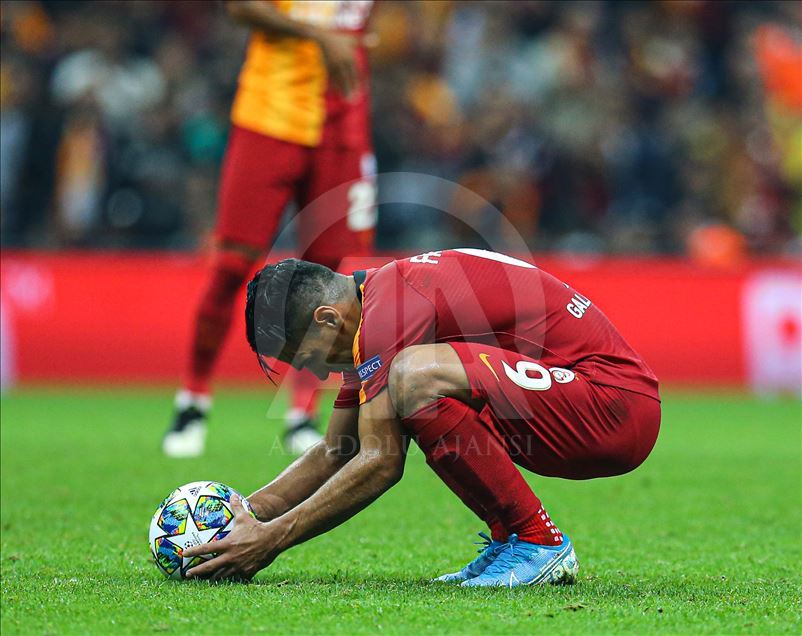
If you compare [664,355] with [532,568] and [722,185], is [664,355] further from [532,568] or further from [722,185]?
[532,568]

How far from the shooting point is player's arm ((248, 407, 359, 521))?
4.53 meters

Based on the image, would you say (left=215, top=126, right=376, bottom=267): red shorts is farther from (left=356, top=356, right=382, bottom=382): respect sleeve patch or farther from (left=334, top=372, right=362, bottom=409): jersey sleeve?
(left=356, top=356, right=382, bottom=382): respect sleeve patch

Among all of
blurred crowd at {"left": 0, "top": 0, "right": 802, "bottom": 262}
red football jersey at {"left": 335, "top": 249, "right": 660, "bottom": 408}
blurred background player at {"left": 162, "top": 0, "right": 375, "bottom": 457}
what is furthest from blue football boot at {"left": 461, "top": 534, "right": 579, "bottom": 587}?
blurred crowd at {"left": 0, "top": 0, "right": 802, "bottom": 262}

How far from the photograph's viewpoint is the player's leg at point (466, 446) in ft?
13.2

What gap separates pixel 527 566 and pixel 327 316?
1051mm

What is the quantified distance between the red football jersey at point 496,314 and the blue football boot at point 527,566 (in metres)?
0.59

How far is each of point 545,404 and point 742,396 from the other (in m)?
8.35

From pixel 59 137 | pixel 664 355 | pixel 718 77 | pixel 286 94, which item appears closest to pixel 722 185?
pixel 718 77

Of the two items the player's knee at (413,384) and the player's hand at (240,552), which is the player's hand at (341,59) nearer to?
the player's knee at (413,384)

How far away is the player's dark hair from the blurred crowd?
8254 millimetres

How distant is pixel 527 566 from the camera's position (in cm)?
421

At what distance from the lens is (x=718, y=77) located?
50.9 ft

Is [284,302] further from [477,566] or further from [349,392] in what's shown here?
[477,566]

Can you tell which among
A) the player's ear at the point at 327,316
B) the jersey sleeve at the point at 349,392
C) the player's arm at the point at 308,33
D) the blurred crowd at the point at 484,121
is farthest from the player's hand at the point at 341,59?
the blurred crowd at the point at 484,121
